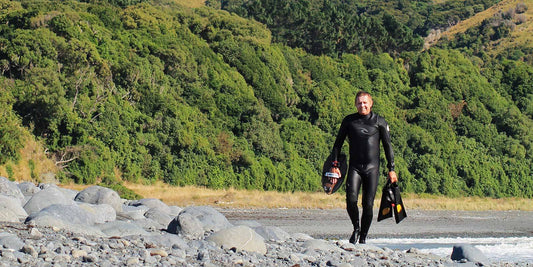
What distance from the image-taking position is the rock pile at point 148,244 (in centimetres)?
765

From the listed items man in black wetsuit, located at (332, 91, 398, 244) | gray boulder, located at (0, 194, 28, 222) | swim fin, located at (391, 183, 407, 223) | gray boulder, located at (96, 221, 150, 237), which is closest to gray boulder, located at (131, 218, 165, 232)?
gray boulder, located at (96, 221, 150, 237)

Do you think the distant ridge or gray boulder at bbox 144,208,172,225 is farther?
the distant ridge

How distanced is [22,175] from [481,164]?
117ft

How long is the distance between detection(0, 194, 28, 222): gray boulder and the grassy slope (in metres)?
107

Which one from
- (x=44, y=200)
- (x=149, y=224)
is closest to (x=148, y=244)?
(x=149, y=224)

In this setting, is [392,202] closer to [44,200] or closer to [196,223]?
[196,223]

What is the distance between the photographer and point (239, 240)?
31.4 ft

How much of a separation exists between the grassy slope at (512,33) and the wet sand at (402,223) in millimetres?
77610

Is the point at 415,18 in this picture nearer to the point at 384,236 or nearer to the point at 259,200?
the point at 259,200

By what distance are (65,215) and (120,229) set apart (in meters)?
0.85

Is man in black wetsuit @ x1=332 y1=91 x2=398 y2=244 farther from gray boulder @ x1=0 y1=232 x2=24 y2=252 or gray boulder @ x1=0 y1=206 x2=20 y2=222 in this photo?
gray boulder @ x1=0 y1=206 x2=20 y2=222

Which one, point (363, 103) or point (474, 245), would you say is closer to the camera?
point (363, 103)

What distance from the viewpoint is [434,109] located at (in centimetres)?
5916

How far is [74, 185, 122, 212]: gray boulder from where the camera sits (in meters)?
13.7
